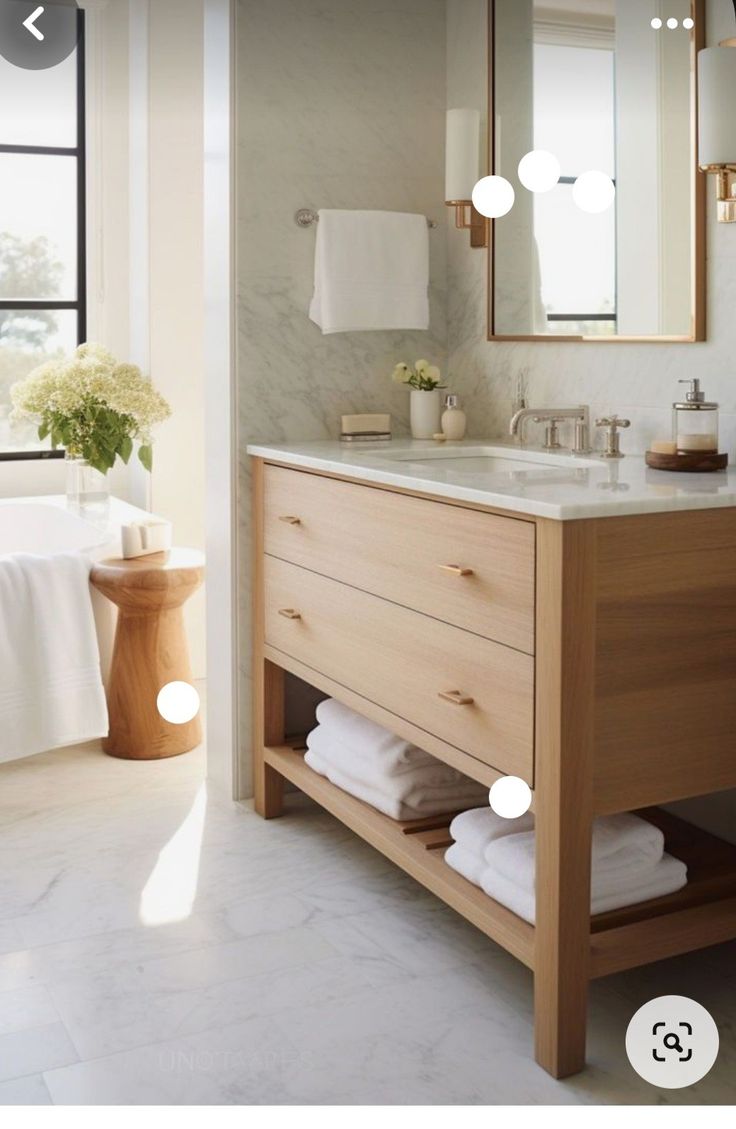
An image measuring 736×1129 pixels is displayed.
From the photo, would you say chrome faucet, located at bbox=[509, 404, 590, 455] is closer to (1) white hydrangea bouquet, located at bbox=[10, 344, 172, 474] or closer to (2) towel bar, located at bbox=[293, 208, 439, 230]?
(2) towel bar, located at bbox=[293, 208, 439, 230]

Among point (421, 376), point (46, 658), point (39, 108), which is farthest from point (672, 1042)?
point (39, 108)

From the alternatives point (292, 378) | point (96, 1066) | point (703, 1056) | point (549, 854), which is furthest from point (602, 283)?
point (96, 1066)

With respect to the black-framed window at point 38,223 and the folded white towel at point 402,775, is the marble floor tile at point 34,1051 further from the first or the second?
the black-framed window at point 38,223

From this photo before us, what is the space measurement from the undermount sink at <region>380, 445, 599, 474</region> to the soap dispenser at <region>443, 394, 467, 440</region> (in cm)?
14

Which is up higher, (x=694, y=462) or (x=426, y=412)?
(x=426, y=412)

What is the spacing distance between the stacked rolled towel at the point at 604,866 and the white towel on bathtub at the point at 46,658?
125 cm

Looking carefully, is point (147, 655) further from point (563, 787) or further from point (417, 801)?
point (563, 787)

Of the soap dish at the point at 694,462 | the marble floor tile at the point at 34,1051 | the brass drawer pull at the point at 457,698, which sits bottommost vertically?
the marble floor tile at the point at 34,1051

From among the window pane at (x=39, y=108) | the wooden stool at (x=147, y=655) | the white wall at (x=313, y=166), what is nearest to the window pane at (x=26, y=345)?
the window pane at (x=39, y=108)

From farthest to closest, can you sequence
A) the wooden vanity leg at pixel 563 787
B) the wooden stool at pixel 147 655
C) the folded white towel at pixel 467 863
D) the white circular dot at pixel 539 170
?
the wooden stool at pixel 147 655 → the white circular dot at pixel 539 170 → the folded white towel at pixel 467 863 → the wooden vanity leg at pixel 563 787

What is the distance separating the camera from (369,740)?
2.42 meters

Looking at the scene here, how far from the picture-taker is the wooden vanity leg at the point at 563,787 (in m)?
1.71

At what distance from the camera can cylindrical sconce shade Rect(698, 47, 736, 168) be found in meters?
2.08

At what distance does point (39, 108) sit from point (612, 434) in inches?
102
